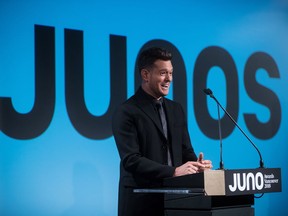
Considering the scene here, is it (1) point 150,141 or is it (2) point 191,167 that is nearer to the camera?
(2) point 191,167

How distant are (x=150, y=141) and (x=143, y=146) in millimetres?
46

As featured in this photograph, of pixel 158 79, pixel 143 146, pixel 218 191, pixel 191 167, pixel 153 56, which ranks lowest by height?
pixel 218 191

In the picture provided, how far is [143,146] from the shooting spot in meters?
2.78

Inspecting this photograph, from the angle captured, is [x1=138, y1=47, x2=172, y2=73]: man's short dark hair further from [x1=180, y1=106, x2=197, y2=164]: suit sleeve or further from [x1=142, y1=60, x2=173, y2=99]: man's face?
[x1=180, y1=106, x2=197, y2=164]: suit sleeve

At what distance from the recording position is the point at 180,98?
4.70m

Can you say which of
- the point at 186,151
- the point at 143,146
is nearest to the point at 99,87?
the point at 186,151

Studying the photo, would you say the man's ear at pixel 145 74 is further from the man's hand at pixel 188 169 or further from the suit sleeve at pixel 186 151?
the man's hand at pixel 188 169

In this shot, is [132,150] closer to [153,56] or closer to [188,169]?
[188,169]

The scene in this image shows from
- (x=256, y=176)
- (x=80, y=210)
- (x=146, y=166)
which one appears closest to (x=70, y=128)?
(x=80, y=210)

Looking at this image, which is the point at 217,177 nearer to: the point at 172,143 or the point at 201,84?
the point at 172,143

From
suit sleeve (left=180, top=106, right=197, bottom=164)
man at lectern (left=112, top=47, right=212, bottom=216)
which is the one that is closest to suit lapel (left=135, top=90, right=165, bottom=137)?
man at lectern (left=112, top=47, right=212, bottom=216)

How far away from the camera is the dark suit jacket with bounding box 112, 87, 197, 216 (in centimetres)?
260

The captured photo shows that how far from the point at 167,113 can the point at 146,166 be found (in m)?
0.44

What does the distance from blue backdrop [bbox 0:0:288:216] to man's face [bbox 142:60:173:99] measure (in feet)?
4.20
